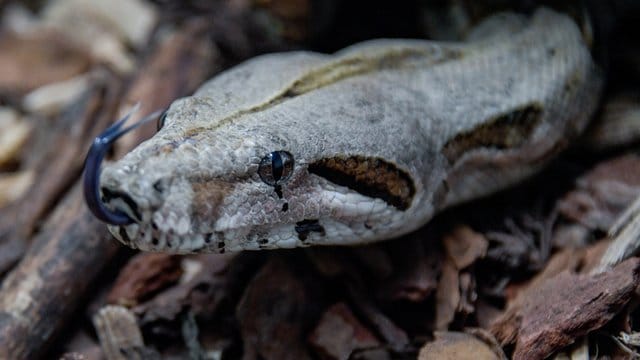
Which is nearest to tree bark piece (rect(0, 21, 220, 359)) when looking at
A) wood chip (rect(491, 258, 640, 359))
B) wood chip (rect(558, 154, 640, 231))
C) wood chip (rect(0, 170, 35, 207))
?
wood chip (rect(0, 170, 35, 207))

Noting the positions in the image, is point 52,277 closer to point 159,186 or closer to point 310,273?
point 159,186

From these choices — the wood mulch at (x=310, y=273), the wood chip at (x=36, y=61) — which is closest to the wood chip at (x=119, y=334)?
the wood mulch at (x=310, y=273)

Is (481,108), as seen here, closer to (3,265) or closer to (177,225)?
(177,225)

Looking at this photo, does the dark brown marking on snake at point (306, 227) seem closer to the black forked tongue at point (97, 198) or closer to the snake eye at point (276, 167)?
the snake eye at point (276, 167)

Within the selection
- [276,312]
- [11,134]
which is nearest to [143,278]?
[276,312]

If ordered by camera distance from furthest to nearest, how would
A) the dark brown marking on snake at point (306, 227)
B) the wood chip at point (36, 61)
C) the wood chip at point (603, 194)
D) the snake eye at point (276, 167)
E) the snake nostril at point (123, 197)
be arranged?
the wood chip at point (36, 61), the wood chip at point (603, 194), the dark brown marking on snake at point (306, 227), the snake eye at point (276, 167), the snake nostril at point (123, 197)

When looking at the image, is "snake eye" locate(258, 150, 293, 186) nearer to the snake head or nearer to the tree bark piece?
the snake head
